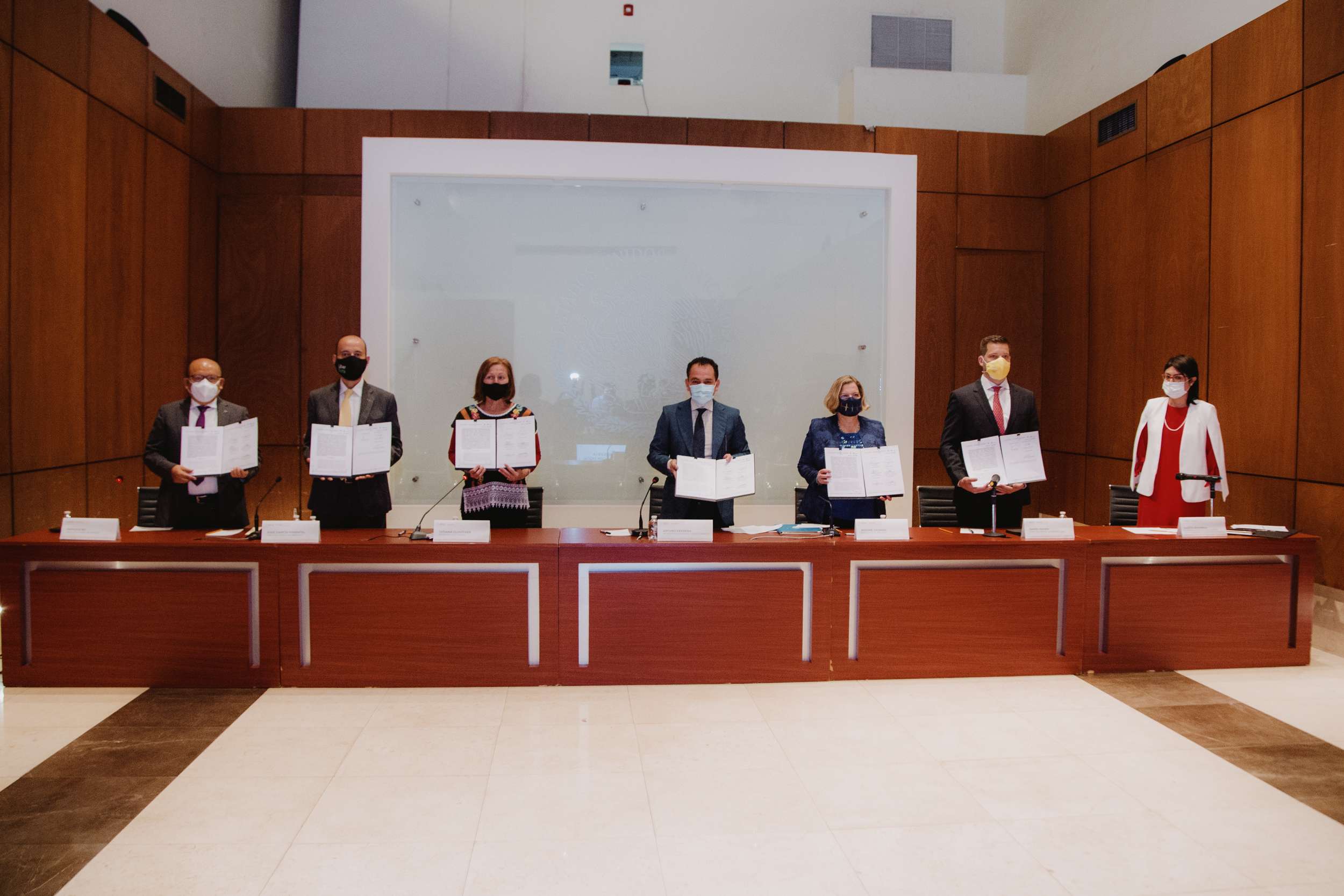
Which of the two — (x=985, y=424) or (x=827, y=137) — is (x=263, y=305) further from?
(x=985, y=424)

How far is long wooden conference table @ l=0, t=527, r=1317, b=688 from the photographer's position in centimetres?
336

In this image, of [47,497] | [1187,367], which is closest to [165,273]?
[47,497]

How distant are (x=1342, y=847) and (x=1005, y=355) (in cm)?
231

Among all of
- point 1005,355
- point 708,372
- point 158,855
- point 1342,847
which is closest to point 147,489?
point 158,855

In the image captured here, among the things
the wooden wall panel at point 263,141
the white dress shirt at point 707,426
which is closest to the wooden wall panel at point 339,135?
the wooden wall panel at point 263,141

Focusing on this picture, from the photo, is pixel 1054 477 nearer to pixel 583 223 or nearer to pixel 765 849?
pixel 583 223

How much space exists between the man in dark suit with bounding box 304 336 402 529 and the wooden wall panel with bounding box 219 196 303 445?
2374 millimetres

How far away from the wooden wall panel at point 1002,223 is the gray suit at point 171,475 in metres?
5.50

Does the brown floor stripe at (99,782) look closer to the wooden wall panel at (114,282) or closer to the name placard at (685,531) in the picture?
the name placard at (685,531)

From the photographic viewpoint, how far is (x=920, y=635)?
3596 mm

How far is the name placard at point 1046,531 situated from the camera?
11.9ft

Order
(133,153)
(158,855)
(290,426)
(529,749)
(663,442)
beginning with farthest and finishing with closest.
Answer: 1. (290,426)
2. (133,153)
3. (663,442)
4. (529,749)
5. (158,855)

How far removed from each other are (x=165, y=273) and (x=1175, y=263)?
6897 millimetres

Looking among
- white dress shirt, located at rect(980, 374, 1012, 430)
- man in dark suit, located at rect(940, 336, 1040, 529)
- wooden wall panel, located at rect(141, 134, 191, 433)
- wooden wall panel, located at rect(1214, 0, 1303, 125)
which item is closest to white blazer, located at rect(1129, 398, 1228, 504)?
man in dark suit, located at rect(940, 336, 1040, 529)
